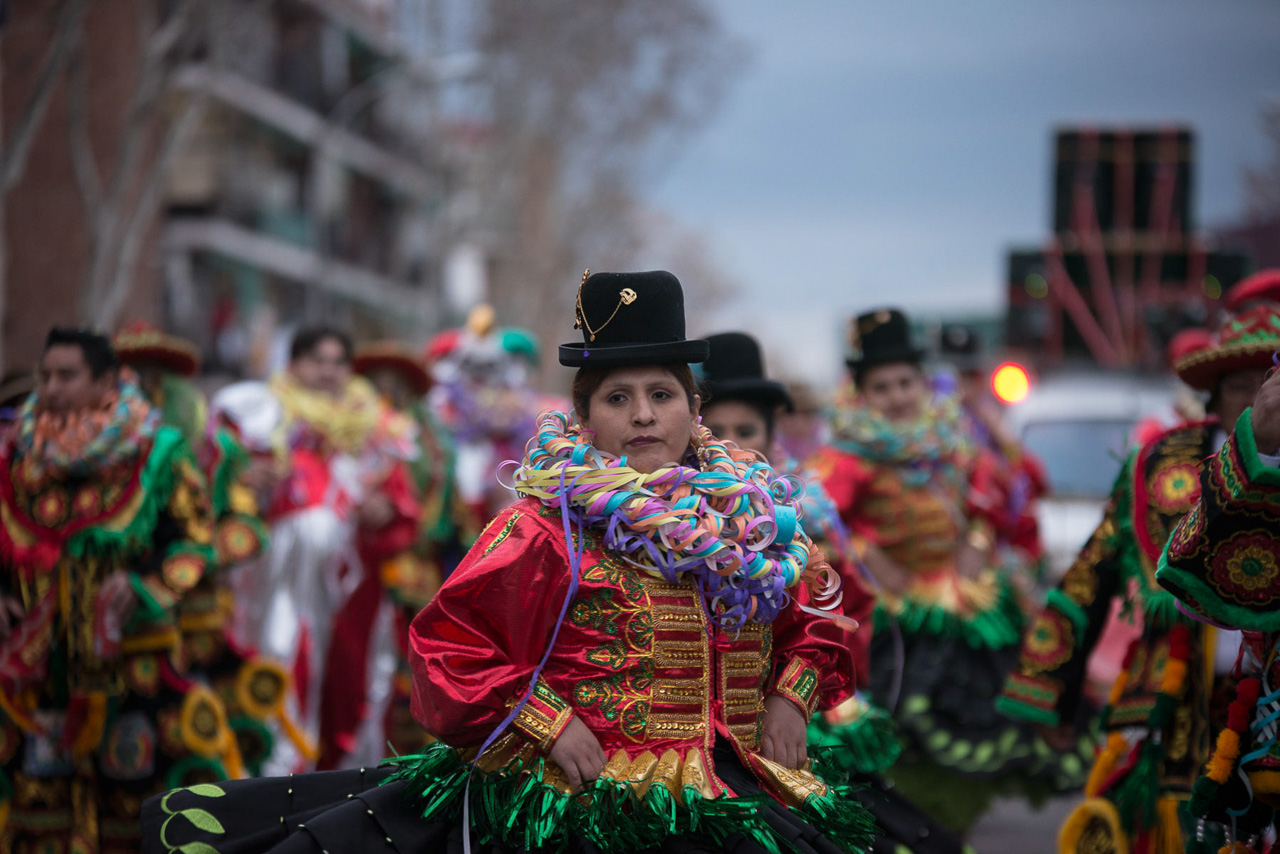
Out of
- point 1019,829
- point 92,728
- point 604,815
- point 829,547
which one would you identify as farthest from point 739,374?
point 1019,829

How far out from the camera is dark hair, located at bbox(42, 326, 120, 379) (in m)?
6.37

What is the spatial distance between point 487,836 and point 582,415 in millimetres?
1124

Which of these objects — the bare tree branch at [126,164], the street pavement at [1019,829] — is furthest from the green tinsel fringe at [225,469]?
the bare tree branch at [126,164]

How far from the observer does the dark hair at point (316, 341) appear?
422 inches

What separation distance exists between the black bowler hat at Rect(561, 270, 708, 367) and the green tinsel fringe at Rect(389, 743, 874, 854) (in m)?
1.06

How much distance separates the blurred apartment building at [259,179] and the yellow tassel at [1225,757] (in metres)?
12.4

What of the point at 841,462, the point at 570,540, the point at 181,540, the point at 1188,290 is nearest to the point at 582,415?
the point at 570,540

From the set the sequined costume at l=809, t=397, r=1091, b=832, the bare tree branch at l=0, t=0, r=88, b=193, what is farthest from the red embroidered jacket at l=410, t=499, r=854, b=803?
the bare tree branch at l=0, t=0, r=88, b=193

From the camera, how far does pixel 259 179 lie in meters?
50.1

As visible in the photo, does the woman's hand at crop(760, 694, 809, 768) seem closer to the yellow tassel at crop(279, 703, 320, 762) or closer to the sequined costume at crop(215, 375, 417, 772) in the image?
the yellow tassel at crop(279, 703, 320, 762)

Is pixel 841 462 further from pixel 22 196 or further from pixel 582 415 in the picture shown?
pixel 22 196

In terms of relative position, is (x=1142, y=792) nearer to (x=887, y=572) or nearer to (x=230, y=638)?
(x=887, y=572)

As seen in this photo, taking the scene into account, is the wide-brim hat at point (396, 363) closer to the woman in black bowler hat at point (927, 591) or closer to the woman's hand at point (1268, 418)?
Answer: the woman in black bowler hat at point (927, 591)

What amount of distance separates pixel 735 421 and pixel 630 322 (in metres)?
1.95
